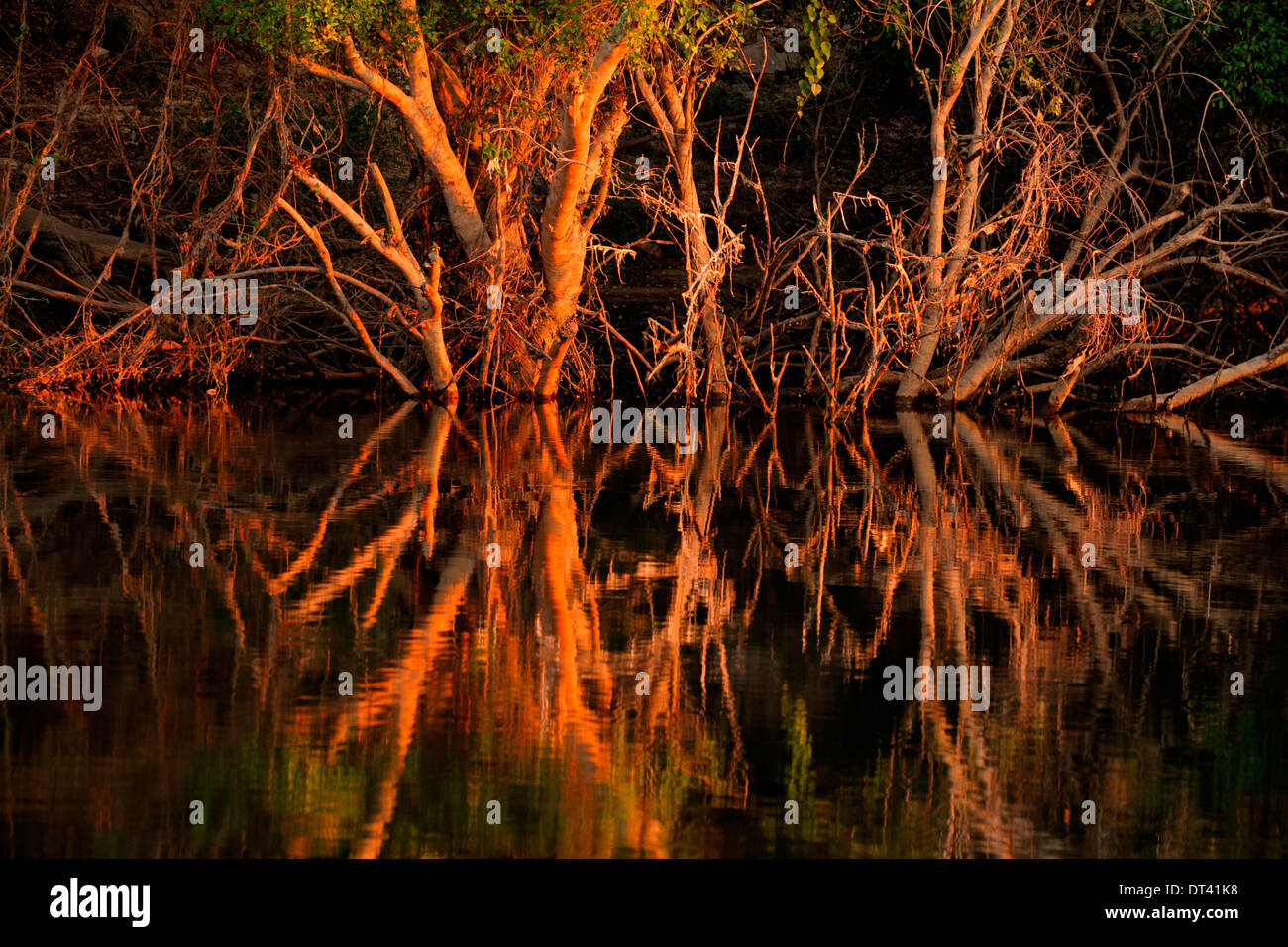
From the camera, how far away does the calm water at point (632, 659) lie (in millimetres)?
5953

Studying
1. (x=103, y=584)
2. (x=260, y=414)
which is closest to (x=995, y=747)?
(x=103, y=584)

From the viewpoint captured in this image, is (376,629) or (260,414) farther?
(260,414)

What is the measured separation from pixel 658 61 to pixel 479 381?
Answer: 470 centimetres

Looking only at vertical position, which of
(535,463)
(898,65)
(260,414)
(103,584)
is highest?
(898,65)

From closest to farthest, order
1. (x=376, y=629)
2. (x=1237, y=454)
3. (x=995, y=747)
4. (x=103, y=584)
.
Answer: (x=995, y=747) → (x=376, y=629) → (x=103, y=584) → (x=1237, y=454)

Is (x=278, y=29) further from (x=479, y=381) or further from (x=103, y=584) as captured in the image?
(x=103, y=584)

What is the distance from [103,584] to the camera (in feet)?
32.4

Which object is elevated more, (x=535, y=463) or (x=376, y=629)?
(x=535, y=463)

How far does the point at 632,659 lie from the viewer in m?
8.30

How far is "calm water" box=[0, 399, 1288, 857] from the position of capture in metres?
5.95

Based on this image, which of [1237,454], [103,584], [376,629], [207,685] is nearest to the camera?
[207,685]

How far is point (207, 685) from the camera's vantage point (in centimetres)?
757
